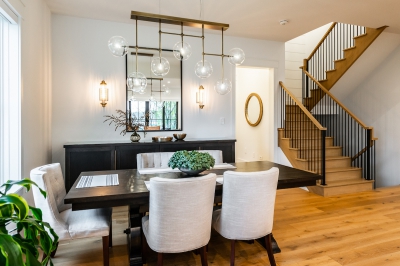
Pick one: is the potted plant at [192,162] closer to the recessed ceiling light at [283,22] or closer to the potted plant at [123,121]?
the potted plant at [123,121]

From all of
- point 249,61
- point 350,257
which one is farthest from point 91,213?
point 249,61

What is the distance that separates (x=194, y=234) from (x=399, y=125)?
571 cm

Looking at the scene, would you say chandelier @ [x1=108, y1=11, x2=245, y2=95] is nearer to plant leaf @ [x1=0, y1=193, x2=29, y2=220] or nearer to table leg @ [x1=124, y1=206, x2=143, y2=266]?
table leg @ [x1=124, y1=206, x2=143, y2=266]

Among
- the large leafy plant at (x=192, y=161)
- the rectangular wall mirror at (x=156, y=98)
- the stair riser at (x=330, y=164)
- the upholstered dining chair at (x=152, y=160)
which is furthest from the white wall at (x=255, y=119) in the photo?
the large leafy plant at (x=192, y=161)

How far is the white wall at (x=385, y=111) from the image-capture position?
563cm

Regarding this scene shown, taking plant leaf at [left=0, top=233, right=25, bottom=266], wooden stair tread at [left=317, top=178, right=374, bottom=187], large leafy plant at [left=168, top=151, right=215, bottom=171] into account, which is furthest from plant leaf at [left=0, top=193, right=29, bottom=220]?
wooden stair tread at [left=317, top=178, right=374, bottom=187]

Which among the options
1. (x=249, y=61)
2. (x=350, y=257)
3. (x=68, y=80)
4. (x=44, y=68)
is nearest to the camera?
(x=350, y=257)

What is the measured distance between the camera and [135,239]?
7.83 feet

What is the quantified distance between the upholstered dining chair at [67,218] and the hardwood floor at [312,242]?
0.46 meters

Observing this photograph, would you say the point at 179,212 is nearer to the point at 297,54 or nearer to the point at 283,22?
the point at 283,22

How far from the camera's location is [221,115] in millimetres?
5176

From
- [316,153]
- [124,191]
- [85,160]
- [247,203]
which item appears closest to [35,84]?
[85,160]

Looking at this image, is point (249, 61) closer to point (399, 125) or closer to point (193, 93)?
point (193, 93)

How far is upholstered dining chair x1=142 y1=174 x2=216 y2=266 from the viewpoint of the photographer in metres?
1.79
